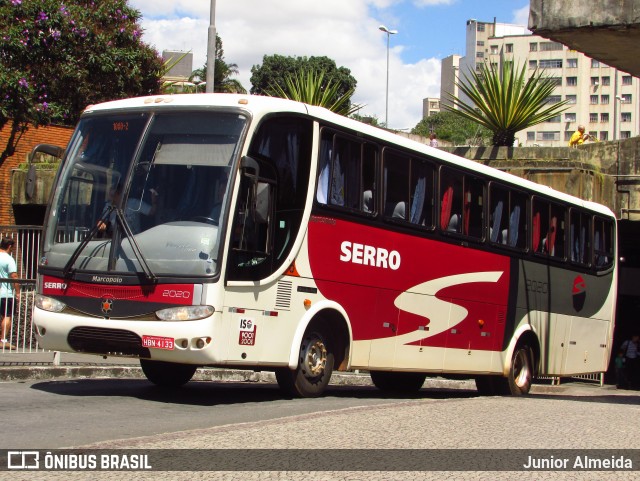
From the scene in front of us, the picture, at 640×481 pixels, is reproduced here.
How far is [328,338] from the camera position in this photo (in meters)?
11.8

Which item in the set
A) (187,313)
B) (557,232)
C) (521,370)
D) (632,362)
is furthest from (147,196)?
(632,362)

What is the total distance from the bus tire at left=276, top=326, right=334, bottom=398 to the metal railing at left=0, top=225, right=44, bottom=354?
4635 mm

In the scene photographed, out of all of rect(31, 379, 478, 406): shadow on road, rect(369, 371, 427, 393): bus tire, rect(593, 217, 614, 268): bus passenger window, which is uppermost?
rect(593, 217, 614, 268): bus passenger window

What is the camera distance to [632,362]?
3428cm

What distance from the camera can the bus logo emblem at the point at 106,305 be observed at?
1016 centimetres

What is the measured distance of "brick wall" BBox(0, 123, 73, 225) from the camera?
29.4 meters

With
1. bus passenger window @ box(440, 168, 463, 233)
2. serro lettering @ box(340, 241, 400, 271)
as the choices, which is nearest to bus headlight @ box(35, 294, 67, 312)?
serro lettering @ box(340, 241, 400, 271)

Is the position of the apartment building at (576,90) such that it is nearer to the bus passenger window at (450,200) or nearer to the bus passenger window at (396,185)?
the bus passenger window at (450,200)

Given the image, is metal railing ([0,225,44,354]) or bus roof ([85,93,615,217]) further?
metal railing ([0,225,44,354])

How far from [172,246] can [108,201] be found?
0.93m

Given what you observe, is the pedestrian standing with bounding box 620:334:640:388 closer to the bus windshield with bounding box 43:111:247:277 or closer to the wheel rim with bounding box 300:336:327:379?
the wheel rim with bounding box 300:336:327:379

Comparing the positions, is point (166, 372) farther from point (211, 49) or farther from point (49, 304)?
point (211, 49)

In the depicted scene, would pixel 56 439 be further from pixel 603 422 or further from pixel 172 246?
pixel 603 422

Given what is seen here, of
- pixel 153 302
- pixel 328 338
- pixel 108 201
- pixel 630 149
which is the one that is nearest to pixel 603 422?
pixel 328 338
